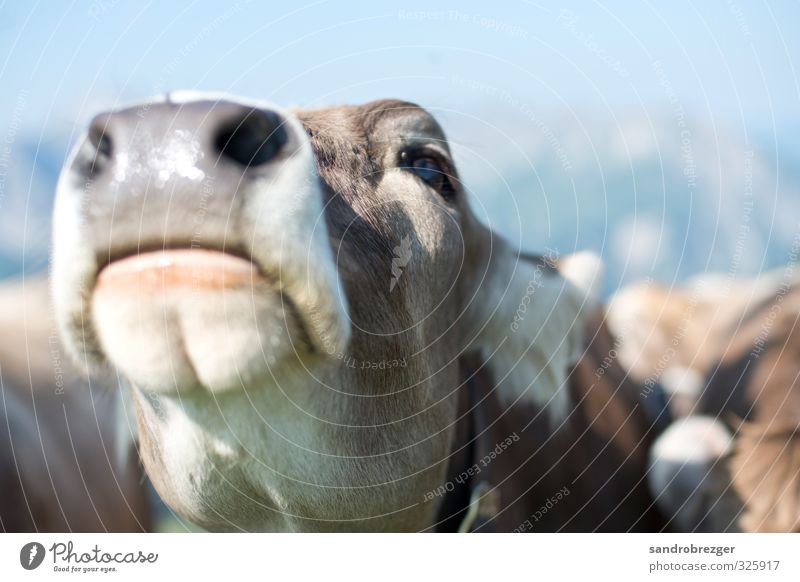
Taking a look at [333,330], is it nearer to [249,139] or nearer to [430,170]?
[249,139]

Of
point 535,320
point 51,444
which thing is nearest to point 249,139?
point 535,320

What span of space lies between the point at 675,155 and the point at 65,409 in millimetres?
3070

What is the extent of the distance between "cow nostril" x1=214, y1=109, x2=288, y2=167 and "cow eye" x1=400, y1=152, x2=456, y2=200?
77cm

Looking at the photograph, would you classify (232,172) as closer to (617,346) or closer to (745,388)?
(617,346)

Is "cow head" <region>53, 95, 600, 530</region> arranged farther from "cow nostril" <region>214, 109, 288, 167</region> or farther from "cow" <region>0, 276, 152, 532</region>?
"cow" <region>0, 276, 152, 532</region>

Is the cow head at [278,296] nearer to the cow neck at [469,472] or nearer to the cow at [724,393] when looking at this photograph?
the cow neck at [469,472]

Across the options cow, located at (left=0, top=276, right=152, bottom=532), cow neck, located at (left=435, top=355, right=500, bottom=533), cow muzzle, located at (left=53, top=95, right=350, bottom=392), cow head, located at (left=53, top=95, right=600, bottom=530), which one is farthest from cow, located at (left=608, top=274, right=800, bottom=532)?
cow, located at (left=0, top=276, right=152, bottom=532)

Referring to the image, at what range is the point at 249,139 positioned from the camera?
7.01ft

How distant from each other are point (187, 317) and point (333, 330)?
0.42 meters

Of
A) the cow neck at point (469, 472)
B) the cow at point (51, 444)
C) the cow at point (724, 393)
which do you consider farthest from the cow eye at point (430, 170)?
the cow at point (51, 444)

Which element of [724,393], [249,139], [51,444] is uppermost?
[249,139]

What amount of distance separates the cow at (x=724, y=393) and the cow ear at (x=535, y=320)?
348mm
